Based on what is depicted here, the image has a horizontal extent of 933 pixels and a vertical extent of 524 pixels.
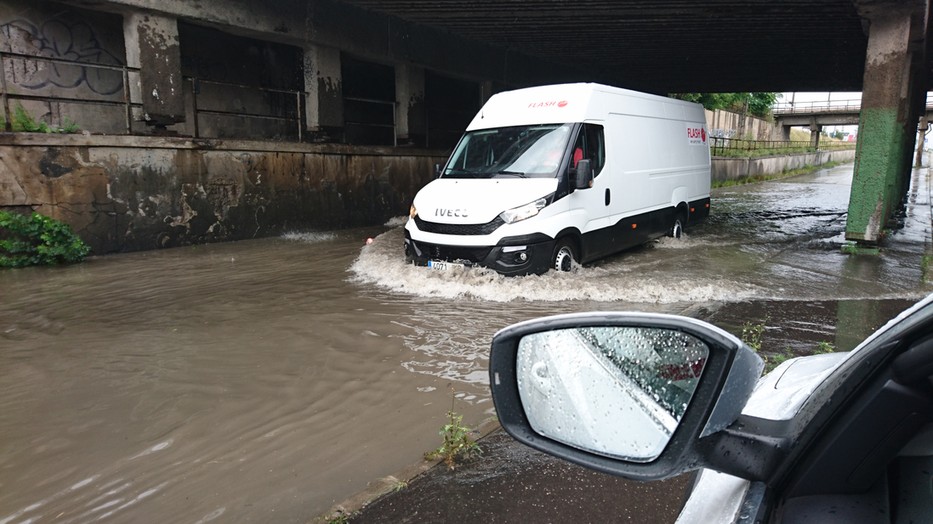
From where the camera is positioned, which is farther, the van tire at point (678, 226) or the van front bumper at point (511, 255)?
the van tire at point (678, 226)

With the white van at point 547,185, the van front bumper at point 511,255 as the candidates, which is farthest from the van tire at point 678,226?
the van front bumper at point 511,255

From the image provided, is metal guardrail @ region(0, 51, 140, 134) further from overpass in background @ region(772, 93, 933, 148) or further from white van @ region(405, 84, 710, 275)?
overpass in background @ region(772, 93, 933, 148)

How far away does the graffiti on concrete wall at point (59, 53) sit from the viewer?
1201cm

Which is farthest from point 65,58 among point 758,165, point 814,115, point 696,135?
point 814,115

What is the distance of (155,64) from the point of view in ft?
37.9

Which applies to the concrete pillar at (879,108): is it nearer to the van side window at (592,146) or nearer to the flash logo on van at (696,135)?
the flash logo on van at (696,135)

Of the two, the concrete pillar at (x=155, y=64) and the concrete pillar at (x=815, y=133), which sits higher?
the concrete pillar at (x=815, y=133)

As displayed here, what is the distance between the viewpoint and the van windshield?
8250 mm

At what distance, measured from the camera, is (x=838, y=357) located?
5.99 ft

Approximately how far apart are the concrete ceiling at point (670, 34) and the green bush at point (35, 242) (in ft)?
25.5

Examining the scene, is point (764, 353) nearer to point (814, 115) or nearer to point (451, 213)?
point (451, 213)

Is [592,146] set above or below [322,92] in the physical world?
below

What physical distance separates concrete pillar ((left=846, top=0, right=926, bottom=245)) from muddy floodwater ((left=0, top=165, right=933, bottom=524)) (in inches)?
32.5

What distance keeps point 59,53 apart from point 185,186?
14.1ft
